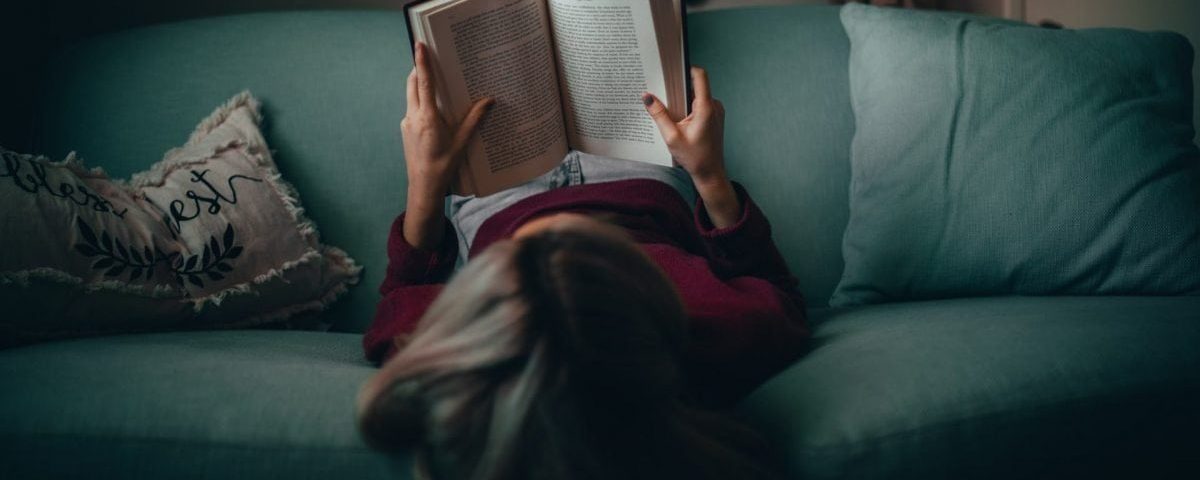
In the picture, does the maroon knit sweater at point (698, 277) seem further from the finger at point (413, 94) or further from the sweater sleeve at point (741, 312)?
the finger at point (413, 94)

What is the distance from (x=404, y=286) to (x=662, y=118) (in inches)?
14.9

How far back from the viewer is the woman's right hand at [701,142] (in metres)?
0.96

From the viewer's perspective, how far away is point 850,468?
0.72 m

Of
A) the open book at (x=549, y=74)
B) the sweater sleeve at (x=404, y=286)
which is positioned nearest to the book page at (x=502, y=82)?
the open book at (x=549, y=74)

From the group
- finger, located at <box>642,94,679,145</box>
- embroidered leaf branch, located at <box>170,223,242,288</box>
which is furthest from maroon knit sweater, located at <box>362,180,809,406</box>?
embroidered leaf branch, located at <box>170,223,242,288</box>

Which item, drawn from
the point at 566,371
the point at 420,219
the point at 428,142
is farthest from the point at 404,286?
the point at 566,371

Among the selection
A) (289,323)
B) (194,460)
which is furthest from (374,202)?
(194,460)

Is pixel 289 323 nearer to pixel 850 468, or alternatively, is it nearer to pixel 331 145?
pixel 331 145

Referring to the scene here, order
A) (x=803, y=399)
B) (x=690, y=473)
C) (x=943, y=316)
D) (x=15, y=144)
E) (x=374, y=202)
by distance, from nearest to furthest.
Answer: (x=690, y=473) < (x=803, y=399) < (x=943, y=316) < (x=374, y=202) < (x=15, y=144)

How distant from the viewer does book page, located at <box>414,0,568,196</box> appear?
94cm

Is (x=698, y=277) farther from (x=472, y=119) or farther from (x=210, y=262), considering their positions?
(x=210, y=262)

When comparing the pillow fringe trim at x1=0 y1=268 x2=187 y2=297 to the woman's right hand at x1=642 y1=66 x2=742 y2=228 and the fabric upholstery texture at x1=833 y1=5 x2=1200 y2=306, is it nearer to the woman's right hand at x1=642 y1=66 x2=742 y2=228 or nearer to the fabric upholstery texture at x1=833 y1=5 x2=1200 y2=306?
Result: the woman's right hand at x1=642 y1=66 x2=742 y2=228

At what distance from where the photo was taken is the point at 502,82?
3.21ft

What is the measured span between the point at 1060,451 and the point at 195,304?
94cm
